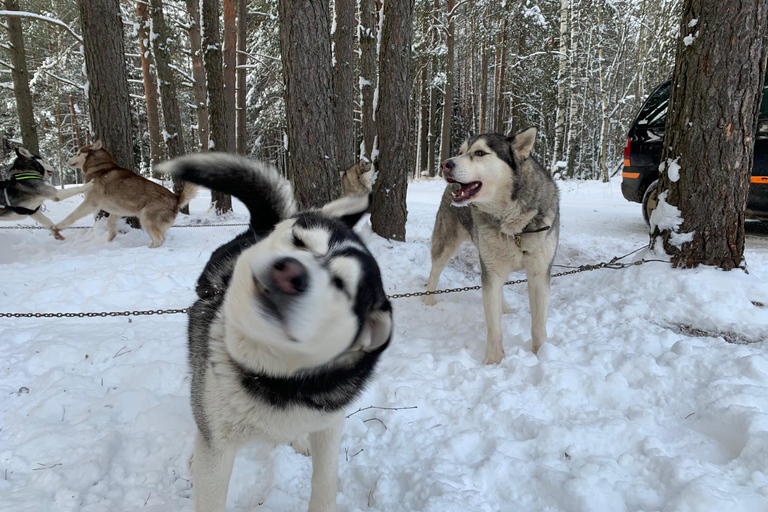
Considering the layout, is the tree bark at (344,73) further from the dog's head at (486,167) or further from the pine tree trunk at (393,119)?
the dog's head at (486,167)

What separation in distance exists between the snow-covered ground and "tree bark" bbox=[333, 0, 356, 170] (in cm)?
602

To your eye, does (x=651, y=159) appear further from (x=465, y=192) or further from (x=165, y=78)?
(x=165, y=78)

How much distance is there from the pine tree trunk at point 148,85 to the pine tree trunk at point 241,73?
2662 mm

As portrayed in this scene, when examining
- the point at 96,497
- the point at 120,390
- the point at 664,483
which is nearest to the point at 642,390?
the point at 664,483

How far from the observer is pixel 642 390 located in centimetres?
273

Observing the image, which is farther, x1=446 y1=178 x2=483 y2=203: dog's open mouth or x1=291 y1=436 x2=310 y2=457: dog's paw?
x1=446 y1=178 x2=483 y2=203: dog's open mouth

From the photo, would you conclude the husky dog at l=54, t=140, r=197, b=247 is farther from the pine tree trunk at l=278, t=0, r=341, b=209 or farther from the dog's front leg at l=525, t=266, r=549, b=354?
the dog's front leg at l=525, t=266, r=549, b=354

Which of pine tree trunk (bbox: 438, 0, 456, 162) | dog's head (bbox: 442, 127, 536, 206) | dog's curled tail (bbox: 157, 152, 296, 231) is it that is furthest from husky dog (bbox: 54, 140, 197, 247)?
pine tree trunk (bbox: 438, 0, 456, 162)

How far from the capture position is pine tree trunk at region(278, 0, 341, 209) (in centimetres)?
504

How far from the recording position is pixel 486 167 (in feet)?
11.3

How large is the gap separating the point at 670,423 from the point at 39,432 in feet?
12.3

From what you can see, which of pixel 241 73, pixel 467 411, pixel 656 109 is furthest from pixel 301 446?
pixel 241 73

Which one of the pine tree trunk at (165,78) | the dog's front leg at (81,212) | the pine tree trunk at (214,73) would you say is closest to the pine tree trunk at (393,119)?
the dog's front leg at (81,212)

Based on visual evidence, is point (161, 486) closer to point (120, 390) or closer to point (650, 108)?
point (120, 390)
